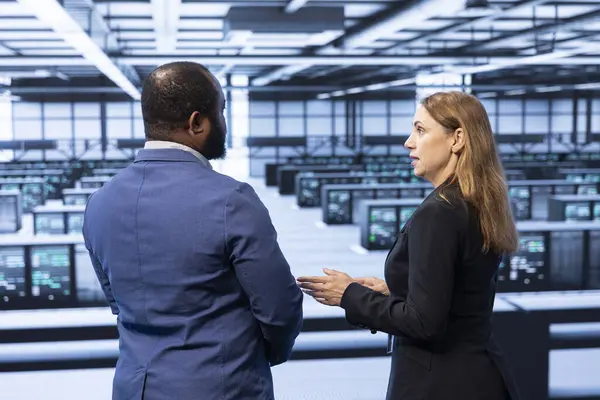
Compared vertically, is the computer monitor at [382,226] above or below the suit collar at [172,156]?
below

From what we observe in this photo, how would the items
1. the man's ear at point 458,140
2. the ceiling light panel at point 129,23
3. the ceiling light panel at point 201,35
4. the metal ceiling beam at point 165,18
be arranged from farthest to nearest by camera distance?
the ceiling light panel at point 201,35 < the ceiling light panel at point 129,23 < the metal ceiling beam at point 165,18 < the man's ear at point 458,140

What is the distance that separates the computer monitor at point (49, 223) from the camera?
538 inches

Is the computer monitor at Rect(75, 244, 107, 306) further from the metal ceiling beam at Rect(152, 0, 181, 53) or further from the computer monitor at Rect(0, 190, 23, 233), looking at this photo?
the computer monitor at Rect(0, 190, 23, 233)

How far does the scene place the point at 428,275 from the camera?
2094mm

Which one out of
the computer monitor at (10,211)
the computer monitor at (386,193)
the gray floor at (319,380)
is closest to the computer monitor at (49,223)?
the computer monitor at (10,211)

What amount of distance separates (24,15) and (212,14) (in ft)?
10.9

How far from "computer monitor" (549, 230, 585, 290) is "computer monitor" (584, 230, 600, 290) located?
0.33ft

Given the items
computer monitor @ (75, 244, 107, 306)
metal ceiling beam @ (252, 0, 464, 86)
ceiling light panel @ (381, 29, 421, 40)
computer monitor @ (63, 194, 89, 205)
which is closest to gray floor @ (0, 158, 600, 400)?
metal ceiling beam @ (252, 0, 464, 86)

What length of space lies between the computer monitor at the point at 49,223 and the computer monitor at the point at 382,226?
6091 mm

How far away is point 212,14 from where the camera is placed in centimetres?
1363

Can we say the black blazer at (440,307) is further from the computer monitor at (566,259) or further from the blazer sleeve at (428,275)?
the computer monitor at (566,259)

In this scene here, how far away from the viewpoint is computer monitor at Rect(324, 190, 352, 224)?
71.7 ft

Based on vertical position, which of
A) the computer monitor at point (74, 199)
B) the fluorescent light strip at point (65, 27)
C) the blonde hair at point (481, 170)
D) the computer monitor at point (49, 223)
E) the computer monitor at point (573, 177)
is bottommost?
the computer monitor at point (49, 223)

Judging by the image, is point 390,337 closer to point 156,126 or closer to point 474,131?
point 474,131
